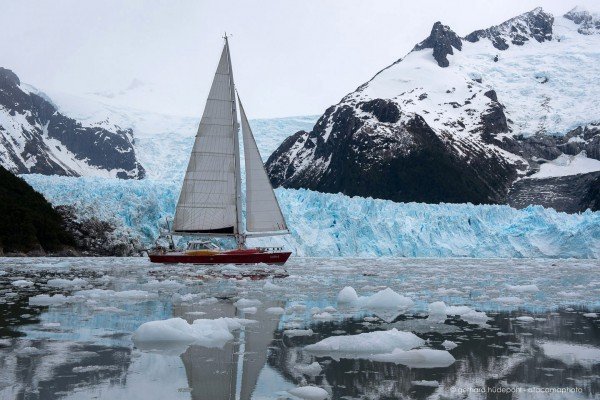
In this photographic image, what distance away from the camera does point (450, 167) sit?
140625mm

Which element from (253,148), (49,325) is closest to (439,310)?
(49,325)

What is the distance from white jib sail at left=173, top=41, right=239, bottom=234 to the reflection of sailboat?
73.5 feet

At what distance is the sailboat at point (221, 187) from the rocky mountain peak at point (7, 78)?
180516mm

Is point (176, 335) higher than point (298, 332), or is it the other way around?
point (176, 335)

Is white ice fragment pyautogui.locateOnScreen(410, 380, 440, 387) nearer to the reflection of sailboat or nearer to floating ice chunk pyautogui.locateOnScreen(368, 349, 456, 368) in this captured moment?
floating ice chunk pyautogui.locateOnScreen(368, 349, 456, 368)

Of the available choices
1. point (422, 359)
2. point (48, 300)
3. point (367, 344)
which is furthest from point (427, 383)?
point (48, 300)

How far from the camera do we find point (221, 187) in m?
32.1

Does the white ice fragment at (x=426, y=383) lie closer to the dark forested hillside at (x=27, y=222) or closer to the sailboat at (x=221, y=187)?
the sailboat at (x=221, y=187)

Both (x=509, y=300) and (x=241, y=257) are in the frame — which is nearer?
(x=509, y=300)

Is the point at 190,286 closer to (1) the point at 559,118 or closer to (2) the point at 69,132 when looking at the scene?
(1) the point at 559,118

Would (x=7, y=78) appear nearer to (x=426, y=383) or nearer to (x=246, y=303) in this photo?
(x=246, y=303)

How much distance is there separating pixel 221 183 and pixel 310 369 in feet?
84.6

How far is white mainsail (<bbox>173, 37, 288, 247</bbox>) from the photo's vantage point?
31.8 metres

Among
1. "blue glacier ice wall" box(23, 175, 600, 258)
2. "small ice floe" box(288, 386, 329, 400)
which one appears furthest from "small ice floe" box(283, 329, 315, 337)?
"blue glacier ice wall" box(23, 175, 600, 258)
